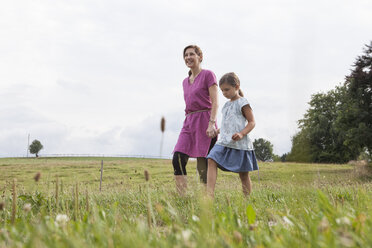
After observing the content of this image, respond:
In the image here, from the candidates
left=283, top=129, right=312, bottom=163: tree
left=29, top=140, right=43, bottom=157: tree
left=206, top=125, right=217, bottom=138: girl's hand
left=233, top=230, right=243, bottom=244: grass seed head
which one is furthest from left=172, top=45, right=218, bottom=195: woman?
left=29, top=140, right=43, bottom=157: tree

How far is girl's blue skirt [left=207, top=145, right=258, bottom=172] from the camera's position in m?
4.34

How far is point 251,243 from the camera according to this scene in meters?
1.77

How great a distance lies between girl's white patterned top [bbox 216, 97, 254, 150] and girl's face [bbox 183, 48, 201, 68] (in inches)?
31.8

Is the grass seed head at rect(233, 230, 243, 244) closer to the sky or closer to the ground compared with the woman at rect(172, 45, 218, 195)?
closer to the ground

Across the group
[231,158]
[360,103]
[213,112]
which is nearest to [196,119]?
[213,112]

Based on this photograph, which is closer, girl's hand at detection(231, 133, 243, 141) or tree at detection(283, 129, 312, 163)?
tree at detection(283, 129, 312, 163)

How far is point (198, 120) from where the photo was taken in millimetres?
4957

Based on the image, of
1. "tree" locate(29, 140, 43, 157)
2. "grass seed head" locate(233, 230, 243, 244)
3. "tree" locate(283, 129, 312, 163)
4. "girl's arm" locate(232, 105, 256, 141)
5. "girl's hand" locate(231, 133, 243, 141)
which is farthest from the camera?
"tree" locate(29, 140, 43, 157)

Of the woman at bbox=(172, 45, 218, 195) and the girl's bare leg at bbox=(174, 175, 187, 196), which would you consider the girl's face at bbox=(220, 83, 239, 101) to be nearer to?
the woman at bbox=(172, 45, 218, 195)

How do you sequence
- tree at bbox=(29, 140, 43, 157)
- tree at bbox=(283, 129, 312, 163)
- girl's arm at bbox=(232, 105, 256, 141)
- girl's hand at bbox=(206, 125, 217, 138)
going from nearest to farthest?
tree at bbox=(283, 129, 312, 163), girl's arm at bbox=(232, 105, 256, 141), girl's hand at bbox=(206, 125, 217, 138), tree at bbox=(29, 140, 43, 157)

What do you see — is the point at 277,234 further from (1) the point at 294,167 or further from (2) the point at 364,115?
(2) the point at 364,115

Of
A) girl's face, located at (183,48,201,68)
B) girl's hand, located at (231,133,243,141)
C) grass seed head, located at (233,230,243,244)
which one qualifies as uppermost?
girl's face, located at (183,48,201,68)

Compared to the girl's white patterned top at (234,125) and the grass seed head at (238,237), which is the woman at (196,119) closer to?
the girl's white patterned top at (234,125)

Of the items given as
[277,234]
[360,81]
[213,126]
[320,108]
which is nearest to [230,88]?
[213,126]
